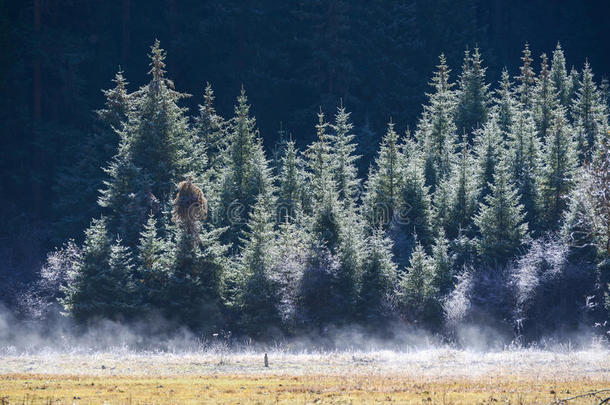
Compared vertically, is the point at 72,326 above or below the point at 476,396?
above

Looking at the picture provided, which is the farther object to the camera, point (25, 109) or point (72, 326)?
point (25, 109)

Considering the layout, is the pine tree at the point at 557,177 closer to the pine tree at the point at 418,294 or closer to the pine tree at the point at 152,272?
the pine tree at the point at 418,294

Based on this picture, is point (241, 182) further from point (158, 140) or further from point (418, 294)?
point (418, 294)

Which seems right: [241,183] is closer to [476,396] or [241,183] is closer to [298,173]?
[298,173]

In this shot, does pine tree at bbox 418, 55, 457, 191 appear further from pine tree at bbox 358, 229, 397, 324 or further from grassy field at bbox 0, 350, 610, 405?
grassy field at bbox 0, 350, 610, 405

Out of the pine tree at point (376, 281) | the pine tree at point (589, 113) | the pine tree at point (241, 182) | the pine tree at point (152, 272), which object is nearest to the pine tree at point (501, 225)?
the pine tree at point (376, 281)

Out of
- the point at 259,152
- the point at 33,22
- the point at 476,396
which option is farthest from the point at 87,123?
the point at 476,396

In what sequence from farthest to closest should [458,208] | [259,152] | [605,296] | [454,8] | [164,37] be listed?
[454,8]
[164,37]
[259,152]
[458,208]
[605,296]

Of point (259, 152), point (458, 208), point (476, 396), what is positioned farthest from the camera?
point (259, 152)

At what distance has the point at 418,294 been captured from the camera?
39.6 meters

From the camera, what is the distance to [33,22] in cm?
6656

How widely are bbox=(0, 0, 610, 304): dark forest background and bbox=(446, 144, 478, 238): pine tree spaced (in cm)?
2024

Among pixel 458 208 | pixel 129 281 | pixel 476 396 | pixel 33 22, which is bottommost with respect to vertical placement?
pixel 476 396

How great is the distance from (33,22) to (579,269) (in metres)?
52.3
